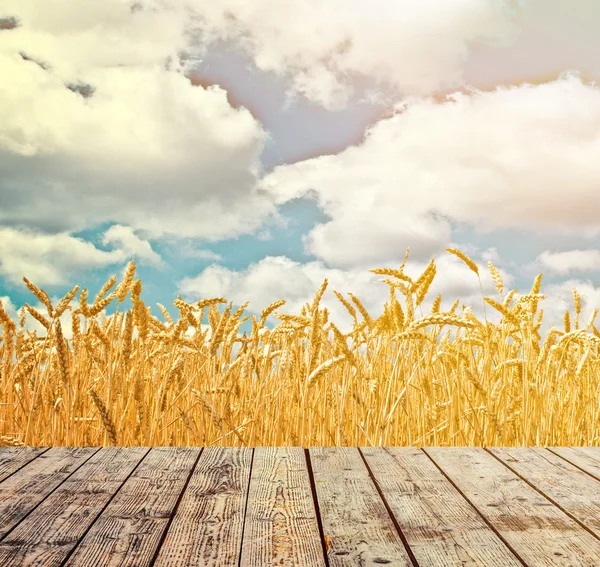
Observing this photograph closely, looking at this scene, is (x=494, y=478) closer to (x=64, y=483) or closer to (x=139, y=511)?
(x=139, y=511)

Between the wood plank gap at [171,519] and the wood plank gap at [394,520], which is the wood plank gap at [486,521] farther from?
the wood plank gap at [171,519]

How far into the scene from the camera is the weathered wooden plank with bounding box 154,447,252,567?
1.12 metres

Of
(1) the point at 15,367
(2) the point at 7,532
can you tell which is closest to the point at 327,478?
(2) the point at 7,532

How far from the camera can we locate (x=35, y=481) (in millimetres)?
1612

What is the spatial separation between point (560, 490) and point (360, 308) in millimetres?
1134

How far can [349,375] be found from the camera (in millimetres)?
2445

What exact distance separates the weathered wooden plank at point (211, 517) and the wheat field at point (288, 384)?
1.34 ft

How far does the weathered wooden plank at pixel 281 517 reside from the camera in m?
1.12

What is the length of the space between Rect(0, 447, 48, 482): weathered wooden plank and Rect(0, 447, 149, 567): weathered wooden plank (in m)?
0.18

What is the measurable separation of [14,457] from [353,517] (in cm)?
106

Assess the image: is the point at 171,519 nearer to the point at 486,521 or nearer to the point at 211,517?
the point at 211,517

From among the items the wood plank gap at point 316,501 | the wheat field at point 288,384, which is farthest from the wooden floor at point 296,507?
the wheat field at point 288,384

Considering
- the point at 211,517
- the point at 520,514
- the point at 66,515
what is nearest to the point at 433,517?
the point at 520,514

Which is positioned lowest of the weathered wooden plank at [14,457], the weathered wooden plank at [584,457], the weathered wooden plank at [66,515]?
the weathered wooden plank at [66,515]
